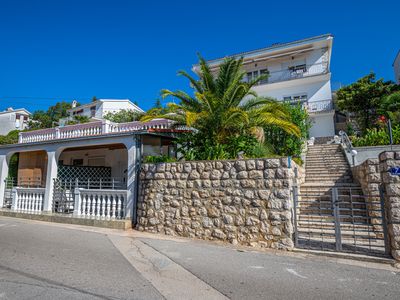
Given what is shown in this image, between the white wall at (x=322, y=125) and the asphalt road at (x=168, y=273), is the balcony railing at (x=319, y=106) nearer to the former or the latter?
the white wall at (x=322, y=125)

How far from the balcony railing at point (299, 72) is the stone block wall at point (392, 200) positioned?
755 inches

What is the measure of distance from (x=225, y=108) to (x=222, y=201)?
327cm

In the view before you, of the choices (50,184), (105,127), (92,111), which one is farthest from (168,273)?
(92,111)

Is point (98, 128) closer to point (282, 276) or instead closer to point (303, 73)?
point (282, 276)

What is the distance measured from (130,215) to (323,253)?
6574mm

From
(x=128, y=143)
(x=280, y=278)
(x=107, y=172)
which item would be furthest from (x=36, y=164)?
(x=280, y=278)

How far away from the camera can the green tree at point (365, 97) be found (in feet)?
67.1

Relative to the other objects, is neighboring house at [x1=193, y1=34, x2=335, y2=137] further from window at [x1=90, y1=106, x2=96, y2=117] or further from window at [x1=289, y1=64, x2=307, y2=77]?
window at [x1=90, y1=106, x2=96, y2=117]

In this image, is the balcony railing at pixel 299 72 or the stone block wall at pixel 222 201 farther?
the balcony railing at pixel 299 72

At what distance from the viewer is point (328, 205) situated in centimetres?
869

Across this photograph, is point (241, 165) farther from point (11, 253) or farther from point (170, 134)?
point (11, 253)

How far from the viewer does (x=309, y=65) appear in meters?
23.9

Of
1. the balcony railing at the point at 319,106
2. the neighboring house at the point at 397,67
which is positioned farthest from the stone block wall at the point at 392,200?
the neighboring house at the point at 397,67

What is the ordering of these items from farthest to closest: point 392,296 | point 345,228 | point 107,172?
point 107,172 < point 345,228 < point 392,296
